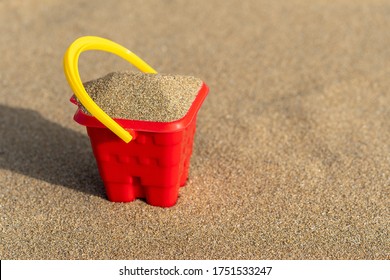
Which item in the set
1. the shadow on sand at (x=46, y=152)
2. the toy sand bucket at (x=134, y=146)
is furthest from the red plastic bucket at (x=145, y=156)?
the shadow on sand at (x=46, y=152)

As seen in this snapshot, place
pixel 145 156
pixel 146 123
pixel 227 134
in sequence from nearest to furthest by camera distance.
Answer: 1. pixel 146 123
2. pixel 145 156
3. pixel 227 134

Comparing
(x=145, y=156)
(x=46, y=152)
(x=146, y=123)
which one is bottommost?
(x=46, y=152)

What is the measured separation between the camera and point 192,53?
3400mm

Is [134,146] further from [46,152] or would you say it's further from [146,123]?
[46,152]

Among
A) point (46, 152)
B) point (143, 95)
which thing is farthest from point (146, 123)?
point (46, 152)

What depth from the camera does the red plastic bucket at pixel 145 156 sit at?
1835 millimetres

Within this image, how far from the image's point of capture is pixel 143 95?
1883mm

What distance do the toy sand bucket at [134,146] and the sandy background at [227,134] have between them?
9 cm

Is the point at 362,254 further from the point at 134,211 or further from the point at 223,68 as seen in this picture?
the point at 223,68

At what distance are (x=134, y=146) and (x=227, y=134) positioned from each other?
78 cm

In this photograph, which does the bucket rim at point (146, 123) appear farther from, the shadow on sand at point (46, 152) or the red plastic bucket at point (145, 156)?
the shadow on sand at point (46, 152)

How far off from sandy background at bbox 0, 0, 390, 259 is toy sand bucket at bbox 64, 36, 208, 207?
92 mm

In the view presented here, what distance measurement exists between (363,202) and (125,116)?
1.01m

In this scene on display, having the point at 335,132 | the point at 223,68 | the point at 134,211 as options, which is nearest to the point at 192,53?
the point at 223,68
